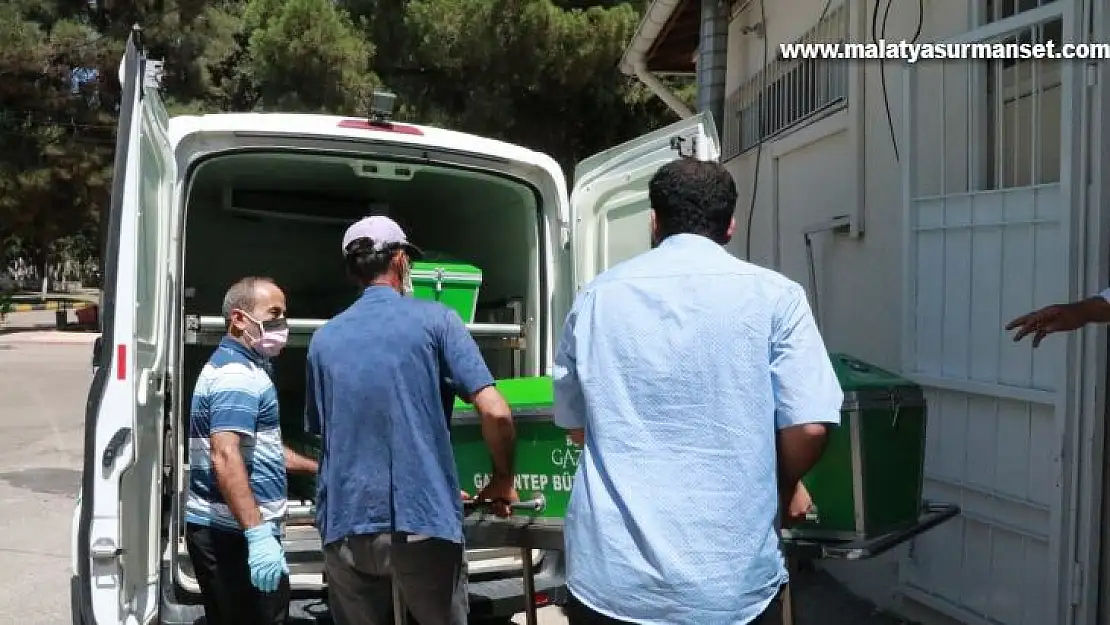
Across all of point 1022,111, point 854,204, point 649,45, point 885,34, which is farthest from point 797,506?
point 649,45

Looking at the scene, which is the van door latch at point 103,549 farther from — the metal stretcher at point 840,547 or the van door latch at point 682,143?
the van door latch at point 682,143

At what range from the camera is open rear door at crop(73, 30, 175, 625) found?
2.87 meters

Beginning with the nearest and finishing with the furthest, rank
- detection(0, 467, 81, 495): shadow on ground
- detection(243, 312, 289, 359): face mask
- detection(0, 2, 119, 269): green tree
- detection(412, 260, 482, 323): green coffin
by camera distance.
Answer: detection(243, 312, 289, 359): face mask
detection(412, 260, 482, 323): green coffin
detection(0, 467, 81, 495): shadow on ground
detection(0, 2, 119, 269): green tree

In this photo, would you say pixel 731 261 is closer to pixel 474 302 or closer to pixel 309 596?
pixel 309 596

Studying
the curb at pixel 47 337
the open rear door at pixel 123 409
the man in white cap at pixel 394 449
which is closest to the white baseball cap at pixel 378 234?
the man in white cap at pixel 394 449

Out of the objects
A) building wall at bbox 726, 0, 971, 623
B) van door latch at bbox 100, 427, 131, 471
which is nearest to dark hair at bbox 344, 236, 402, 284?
van door latch at bbox 100, 427, 131, 471

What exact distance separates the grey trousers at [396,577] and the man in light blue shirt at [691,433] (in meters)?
0.89

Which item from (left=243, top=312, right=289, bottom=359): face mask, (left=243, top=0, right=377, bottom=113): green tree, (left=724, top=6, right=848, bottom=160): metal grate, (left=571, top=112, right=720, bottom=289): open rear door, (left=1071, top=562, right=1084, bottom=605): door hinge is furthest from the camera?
(left=243, top=0, right=377, bottom=113): green tree

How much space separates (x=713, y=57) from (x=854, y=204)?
12.0 ft

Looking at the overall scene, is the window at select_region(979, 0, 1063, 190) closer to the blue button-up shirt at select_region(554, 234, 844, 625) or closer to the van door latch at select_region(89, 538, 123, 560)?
the blue button-up shirt at select_region(554, 234, 844, 625)

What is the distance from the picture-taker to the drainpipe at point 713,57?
8.82 metres

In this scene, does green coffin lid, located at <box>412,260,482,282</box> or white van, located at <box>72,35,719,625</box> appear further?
green coffin lid, located at <box>412,260,482,282</box>

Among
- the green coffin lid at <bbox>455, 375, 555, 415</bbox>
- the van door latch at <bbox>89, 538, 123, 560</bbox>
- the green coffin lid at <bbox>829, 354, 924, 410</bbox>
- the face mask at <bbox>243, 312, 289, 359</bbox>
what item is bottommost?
the van door latch at <bbox>89, 538, 123, 560</bbox>

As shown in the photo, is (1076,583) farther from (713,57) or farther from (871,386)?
(713,57)
